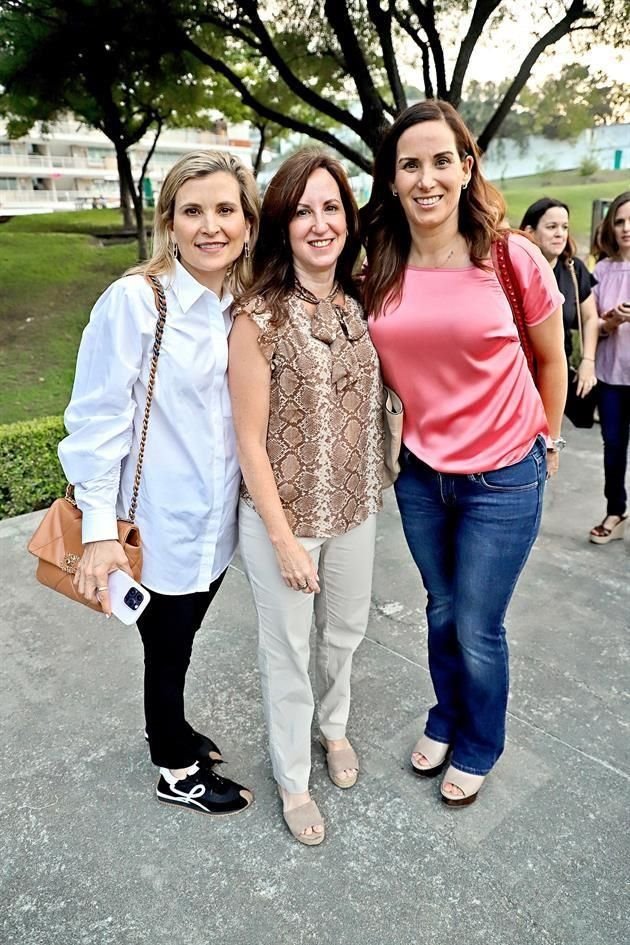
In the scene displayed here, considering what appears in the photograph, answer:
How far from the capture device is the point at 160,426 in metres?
1.72

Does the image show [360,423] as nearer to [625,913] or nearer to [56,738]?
[625,913]

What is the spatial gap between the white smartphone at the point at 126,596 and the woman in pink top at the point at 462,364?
76 centimetres

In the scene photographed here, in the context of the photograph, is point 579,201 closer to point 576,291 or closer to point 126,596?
point 576,291

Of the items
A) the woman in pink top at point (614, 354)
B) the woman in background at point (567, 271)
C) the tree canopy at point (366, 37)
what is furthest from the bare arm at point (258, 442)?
the tree canopy at point (366, 37)

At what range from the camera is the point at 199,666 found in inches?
110

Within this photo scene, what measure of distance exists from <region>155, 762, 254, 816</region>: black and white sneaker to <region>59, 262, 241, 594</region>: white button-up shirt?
2.11 ft

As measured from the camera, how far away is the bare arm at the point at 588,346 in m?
3.54

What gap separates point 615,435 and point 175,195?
9.44 ft

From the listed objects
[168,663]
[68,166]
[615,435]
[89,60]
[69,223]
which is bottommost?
[168,663]

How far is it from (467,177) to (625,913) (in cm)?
185

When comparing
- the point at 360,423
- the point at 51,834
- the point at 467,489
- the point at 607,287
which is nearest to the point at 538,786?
the point at 467,489

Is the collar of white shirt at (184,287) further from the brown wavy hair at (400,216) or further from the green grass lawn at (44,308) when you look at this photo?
the green grass lawn at (44,308)

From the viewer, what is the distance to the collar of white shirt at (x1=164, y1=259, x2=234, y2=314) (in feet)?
5.53

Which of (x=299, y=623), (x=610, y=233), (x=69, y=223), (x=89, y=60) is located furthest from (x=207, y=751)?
(x=69, y=223)
